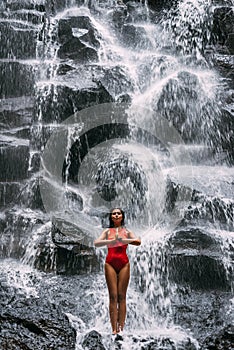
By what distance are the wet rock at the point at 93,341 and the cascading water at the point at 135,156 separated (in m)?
0.09

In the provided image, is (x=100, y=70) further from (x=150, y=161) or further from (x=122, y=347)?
(x=122, y=347)

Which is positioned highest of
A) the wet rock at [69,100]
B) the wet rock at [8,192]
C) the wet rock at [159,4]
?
the wet rock at [159,4]

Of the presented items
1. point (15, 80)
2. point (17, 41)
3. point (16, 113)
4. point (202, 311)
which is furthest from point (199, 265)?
point (17, 41)

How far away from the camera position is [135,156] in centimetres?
1020

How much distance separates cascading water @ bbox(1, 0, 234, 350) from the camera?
303 inches

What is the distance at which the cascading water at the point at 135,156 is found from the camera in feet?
25.3

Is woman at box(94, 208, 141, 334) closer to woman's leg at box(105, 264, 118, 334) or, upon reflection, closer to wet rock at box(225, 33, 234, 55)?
woman's leg at box(105, 264, 118, 334)

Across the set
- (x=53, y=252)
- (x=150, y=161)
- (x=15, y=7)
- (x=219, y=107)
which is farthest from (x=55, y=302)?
(x=15, y=7)

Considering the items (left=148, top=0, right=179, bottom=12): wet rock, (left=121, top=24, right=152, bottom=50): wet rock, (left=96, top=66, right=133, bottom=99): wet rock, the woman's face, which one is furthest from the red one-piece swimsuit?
(left=148, top=0, right=179, bottom=12): wet rock

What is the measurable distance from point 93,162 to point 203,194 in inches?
111

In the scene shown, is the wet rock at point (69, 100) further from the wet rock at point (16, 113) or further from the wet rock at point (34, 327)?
the wet rock at point (34, 327)

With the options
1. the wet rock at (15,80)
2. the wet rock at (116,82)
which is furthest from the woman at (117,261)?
the wet rock at (15,80)

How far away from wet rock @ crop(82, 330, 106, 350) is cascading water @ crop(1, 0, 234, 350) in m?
0.09

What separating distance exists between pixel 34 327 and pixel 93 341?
0.98 m
